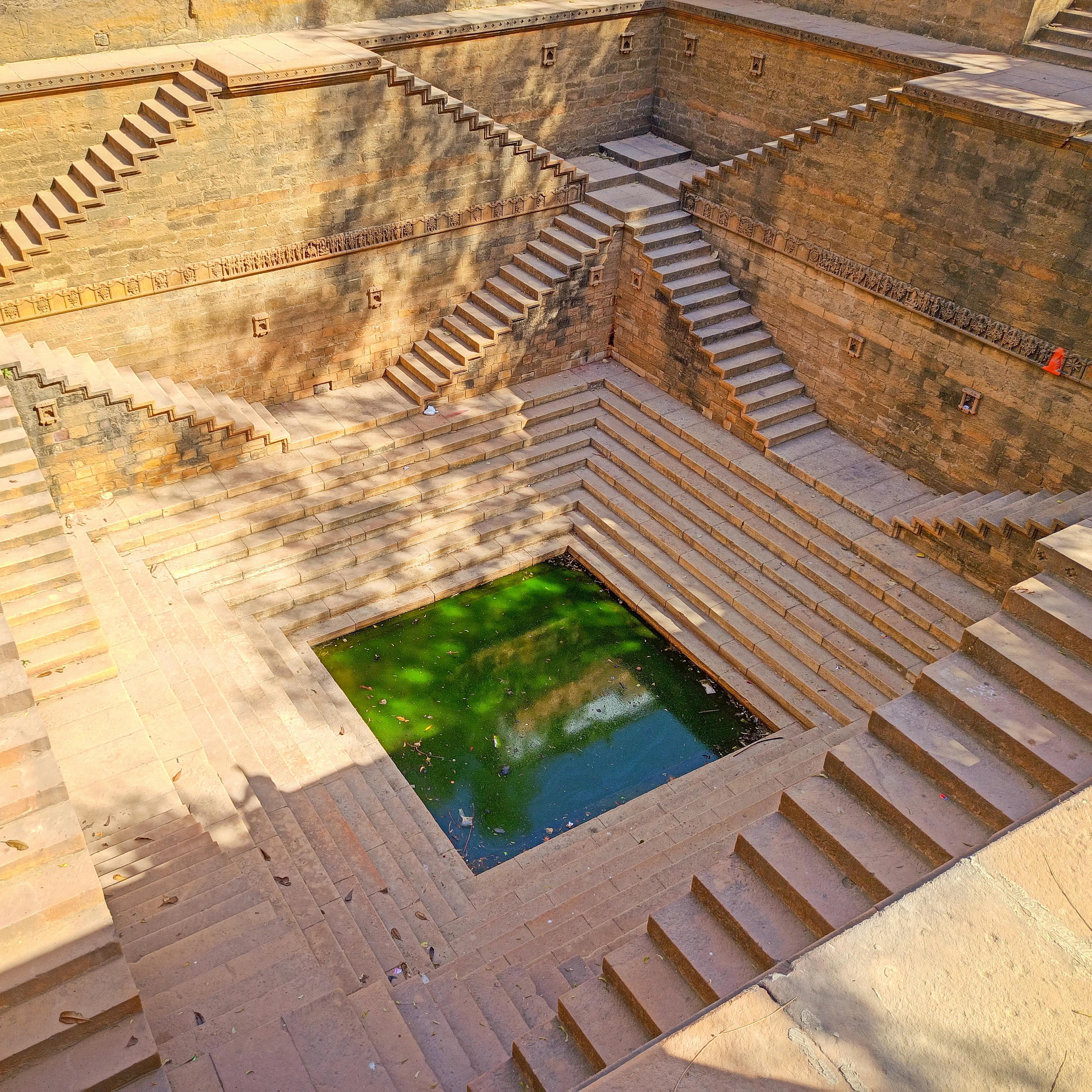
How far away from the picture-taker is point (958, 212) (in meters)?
12.5

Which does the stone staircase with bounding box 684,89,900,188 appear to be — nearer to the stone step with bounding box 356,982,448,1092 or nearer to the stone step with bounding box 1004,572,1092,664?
the stone step with bounding box 1004,572,1092,664

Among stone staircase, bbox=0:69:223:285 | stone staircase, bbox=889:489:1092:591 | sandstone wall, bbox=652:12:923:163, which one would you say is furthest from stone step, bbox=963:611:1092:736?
stone staircase, bbox=0:69:223:285

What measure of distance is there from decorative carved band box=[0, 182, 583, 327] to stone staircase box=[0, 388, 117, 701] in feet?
6.77

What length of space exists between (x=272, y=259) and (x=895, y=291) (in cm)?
850

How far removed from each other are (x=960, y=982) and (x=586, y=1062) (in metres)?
3.04

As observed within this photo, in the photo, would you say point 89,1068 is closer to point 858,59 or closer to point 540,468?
point 540,468

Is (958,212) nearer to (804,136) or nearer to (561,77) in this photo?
(804,136)

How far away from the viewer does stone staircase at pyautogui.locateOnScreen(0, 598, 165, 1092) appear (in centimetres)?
618

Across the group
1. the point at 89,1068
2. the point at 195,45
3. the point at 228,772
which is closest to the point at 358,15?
the point at 195,45

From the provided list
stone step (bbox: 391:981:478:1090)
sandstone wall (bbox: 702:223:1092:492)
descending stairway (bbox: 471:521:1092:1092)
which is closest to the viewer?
descending stairway (bbox: 471:521:1092:1092)

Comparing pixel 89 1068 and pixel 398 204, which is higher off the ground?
pixel 398 204

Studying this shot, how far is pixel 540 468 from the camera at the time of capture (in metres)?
14.9

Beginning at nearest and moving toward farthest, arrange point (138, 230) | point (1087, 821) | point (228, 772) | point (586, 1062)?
point (1087, 821) → point (586, 1062) → point (228, 772) → point (138, 230)

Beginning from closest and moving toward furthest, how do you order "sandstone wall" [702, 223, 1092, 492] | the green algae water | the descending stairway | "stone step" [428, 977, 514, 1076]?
the descending stairway, "stone step" [428, 977, 514, 1076], the green algae water, "sandstone wall" [702, 223, 1092, 492]
